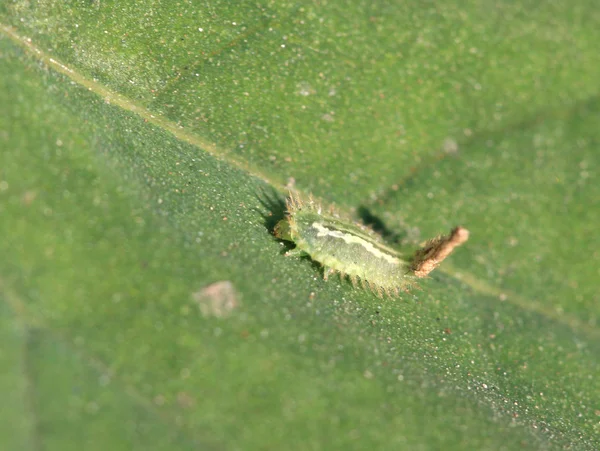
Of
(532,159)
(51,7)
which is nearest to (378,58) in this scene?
Answer: (532,159)

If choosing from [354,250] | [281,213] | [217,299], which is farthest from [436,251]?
[217,299]

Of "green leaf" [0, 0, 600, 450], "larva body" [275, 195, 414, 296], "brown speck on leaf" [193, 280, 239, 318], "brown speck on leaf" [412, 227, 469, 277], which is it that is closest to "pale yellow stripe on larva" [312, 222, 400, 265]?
"larva body" [275, 195, 414, 296]

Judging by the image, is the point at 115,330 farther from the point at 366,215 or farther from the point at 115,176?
the point at 366,215

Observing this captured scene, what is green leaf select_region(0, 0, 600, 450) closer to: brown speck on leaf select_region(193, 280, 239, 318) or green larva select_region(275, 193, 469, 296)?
brown speck on leaf select_region(193, 280, 239, 318)

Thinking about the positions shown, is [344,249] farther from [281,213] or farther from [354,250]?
[281,213]

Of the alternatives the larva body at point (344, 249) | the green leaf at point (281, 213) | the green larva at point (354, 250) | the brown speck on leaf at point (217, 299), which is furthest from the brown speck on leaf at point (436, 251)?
the brown speck on leaf at point (217, 299)

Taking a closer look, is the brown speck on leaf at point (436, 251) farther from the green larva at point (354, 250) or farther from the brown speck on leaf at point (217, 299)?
the brown speck on leaf at point (217, 299)
